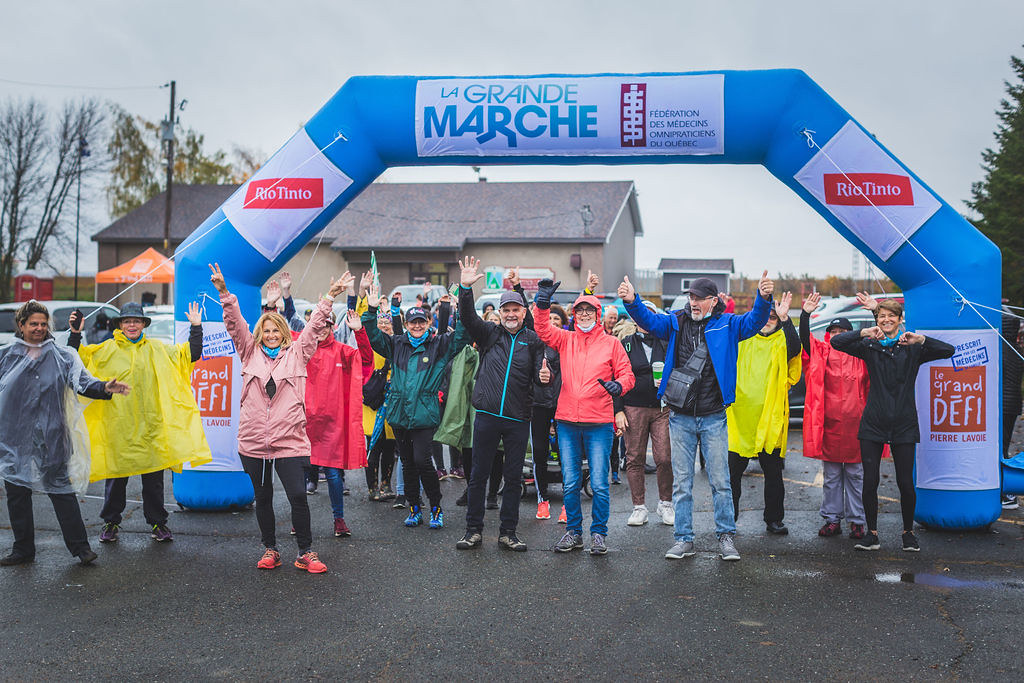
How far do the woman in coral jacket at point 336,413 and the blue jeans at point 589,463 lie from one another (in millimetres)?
1763

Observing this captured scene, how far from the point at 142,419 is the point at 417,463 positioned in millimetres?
2176

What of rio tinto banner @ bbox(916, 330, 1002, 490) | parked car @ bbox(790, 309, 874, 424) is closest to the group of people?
rio tinto banner @ bbox(916, 330, 1002, 490)

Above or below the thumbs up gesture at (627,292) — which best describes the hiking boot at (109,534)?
below

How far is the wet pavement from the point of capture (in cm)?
441

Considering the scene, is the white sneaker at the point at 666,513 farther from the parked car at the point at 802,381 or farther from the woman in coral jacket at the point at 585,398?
the parked car at the point at 802,381

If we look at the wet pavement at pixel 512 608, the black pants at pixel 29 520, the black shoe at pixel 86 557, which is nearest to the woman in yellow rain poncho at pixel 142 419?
the wet pavement at pixel 512 608

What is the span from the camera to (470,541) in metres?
6.63

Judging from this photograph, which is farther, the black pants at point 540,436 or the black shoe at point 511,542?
the black pants at point 540,436

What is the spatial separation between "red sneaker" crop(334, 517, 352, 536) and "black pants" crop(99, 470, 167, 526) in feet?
4.33

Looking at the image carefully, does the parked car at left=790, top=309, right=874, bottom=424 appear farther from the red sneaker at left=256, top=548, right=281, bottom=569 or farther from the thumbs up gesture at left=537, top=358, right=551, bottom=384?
the red sneaker at left=256, top=548, right=281, bottom=569

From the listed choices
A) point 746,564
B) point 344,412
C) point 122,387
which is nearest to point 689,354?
point 746,564

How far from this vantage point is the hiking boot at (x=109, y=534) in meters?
6.79

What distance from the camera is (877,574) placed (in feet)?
19.9

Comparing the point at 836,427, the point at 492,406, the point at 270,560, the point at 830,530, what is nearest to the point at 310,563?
the point at 270,560
